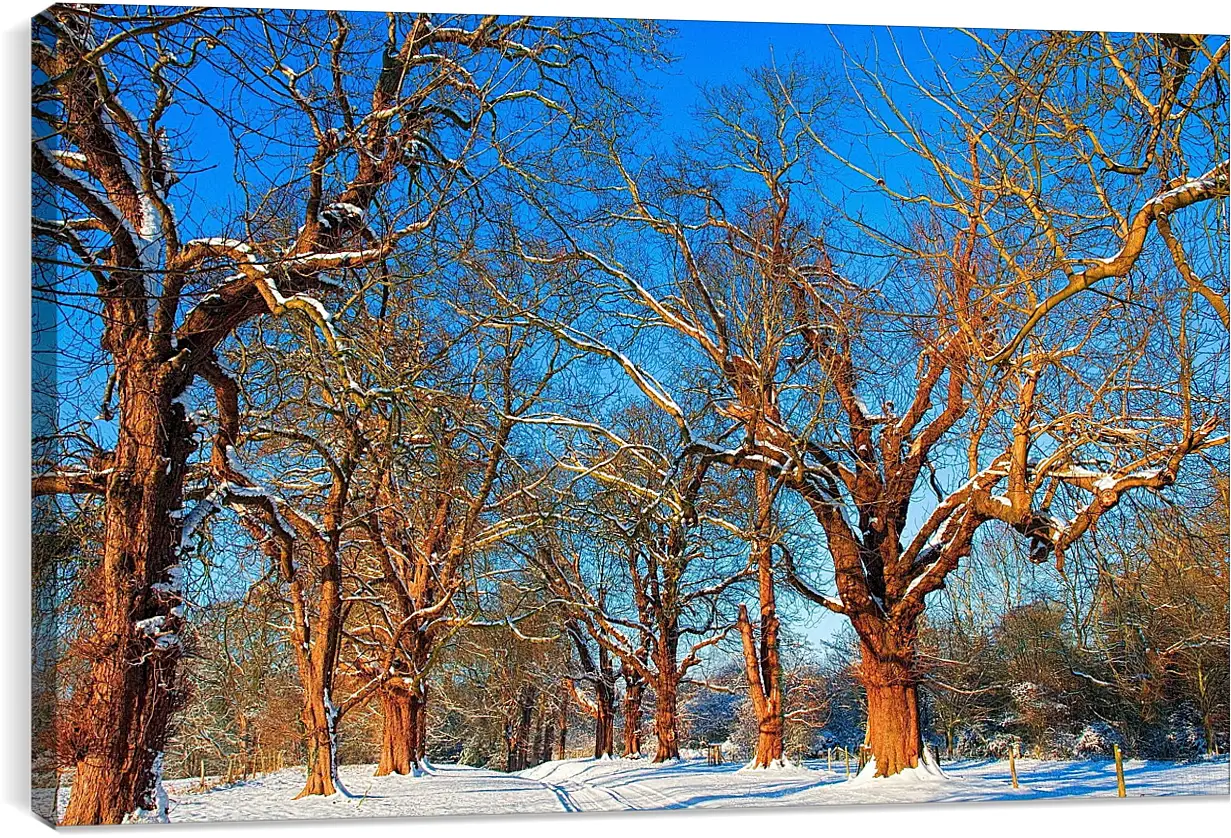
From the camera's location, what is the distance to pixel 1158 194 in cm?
706

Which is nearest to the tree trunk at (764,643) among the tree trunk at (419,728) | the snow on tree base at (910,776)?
the snow on tree base at (910,776)

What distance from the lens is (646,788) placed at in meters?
6.95

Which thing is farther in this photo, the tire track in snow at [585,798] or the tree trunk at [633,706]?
the tree trunk at [633,706]

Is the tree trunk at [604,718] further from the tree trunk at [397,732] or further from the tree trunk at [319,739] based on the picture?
the tree trunk at [319,739]

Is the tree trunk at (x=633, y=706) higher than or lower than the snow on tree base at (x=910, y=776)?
higher

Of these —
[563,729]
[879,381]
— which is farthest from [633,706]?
[879,381]

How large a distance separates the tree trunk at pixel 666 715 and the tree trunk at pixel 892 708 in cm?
121

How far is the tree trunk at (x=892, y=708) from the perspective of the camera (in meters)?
7.72

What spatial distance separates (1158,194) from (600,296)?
3101 millimetres

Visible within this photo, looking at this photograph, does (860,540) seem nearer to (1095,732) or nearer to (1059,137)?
(1095,732)

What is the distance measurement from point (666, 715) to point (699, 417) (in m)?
1.72

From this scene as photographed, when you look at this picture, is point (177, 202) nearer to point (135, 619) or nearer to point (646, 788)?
point (135, 619)

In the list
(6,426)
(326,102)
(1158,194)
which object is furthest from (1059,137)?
(6,426)

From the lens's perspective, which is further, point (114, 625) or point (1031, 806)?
point (1031, 806)
